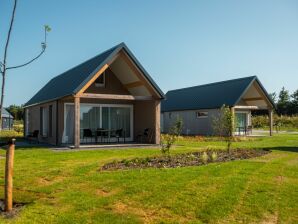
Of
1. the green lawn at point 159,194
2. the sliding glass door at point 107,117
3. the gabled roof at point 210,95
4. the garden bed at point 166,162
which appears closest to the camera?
the green lawn at point 159,194

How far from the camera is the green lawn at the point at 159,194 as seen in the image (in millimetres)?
5730

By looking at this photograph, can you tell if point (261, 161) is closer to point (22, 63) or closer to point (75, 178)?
point (75, 178)

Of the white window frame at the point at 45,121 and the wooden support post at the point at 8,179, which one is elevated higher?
the white window frame at the point at 45,121

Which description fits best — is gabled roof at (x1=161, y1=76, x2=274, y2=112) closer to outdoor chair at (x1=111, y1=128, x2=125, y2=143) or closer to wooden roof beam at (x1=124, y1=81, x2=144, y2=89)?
wooden roof beam at (x1=124, y1=81, x2=144, y2=89)

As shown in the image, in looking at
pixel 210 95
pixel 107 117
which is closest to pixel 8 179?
pixel 107 117

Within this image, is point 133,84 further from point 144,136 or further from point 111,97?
point 144,136

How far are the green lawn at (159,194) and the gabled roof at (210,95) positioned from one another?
17641 millimetres

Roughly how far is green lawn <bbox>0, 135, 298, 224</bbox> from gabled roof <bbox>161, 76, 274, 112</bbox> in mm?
17641

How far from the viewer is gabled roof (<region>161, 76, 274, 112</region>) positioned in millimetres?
26598

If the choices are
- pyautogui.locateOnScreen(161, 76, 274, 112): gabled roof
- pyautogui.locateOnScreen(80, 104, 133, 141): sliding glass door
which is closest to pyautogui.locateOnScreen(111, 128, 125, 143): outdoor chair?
pyautogui.locateOnScreen(80, 104, 133, 141): sliding glass door

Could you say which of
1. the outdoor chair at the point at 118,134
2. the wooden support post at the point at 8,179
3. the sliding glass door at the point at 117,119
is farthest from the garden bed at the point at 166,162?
the sliding glass door at the point at 117,119

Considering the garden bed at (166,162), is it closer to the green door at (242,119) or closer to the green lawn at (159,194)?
the green lawn at (159,194)

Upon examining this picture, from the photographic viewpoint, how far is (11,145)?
605 cm

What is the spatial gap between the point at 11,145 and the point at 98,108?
45.6ft
